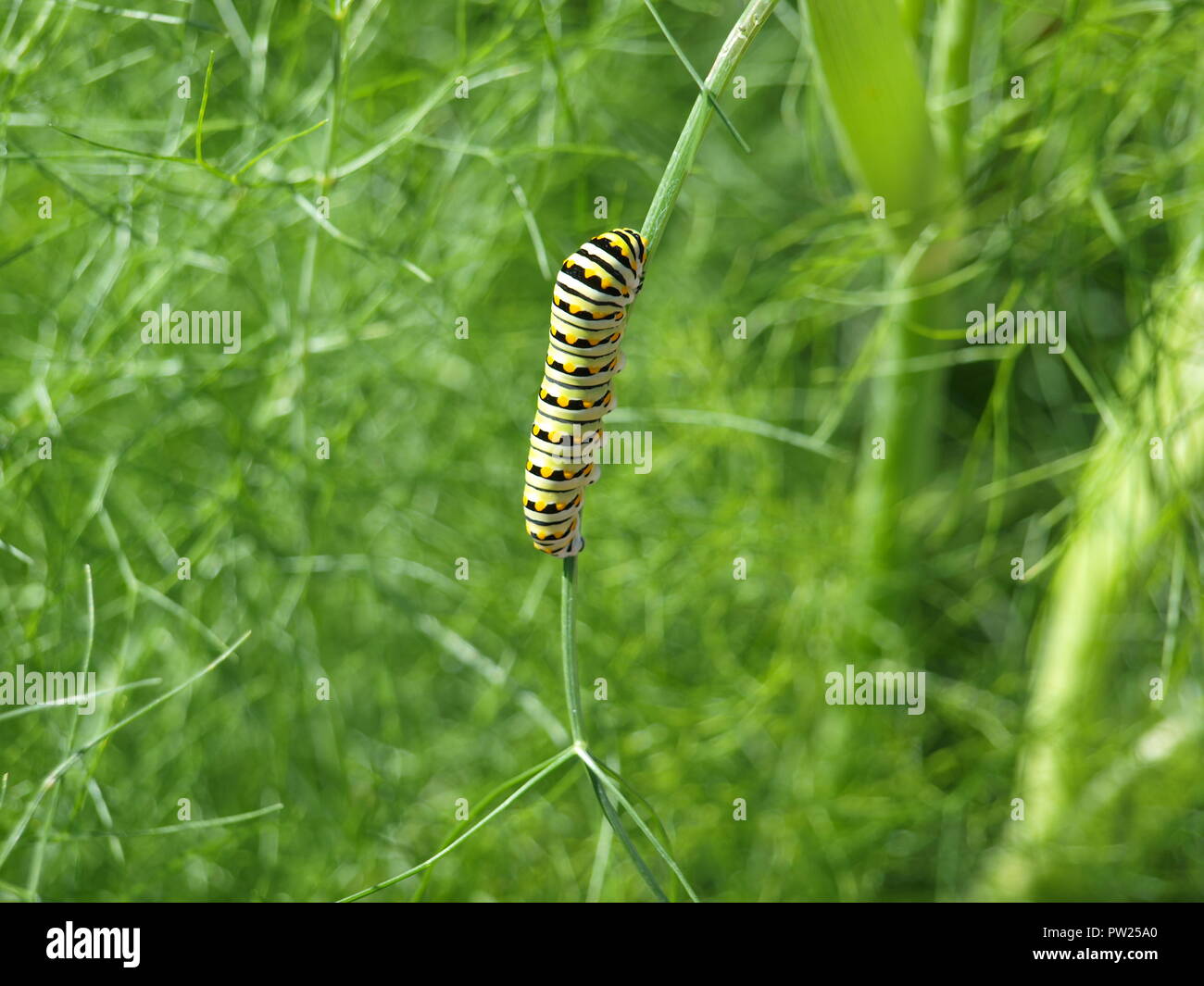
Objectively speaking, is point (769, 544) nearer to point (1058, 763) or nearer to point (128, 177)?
point (1058, 763)

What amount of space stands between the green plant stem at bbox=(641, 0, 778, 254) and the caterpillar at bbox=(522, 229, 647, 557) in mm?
23

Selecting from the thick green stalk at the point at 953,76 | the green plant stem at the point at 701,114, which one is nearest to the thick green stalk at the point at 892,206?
the thick green stalk at the point at 953,76

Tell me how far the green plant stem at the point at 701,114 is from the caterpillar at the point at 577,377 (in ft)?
0.08

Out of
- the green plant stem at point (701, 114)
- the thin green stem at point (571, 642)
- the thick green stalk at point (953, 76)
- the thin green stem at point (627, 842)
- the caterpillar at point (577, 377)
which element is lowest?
the thin green stem at point (627, 842)

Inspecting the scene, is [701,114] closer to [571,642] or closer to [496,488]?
[571,642]

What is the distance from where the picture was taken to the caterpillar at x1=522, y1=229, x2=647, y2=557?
74 cm

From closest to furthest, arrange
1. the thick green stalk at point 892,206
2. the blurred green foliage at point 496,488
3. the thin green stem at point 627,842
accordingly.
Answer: the thin green stem at point 627,842 < the thick green stalk at point 892,206 < the blurred green foliage at point 496,488

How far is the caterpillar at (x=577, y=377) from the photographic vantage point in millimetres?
740

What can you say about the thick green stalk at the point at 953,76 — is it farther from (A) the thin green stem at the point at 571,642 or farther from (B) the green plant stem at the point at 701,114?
(A) the thin green stem at the point at 571,642

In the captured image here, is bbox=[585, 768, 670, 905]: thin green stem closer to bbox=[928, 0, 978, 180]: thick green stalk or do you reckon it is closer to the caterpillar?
the caterpillar

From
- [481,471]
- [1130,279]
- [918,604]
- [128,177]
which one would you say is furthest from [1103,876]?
[128,177]

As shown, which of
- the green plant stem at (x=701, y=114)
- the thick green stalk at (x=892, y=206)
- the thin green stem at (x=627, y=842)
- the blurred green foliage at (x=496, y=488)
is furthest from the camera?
the blurred green foliage at (x=496, y=488)

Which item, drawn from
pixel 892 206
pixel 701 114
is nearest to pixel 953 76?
pixel 892 206

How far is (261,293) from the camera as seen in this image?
1531 millimetres
